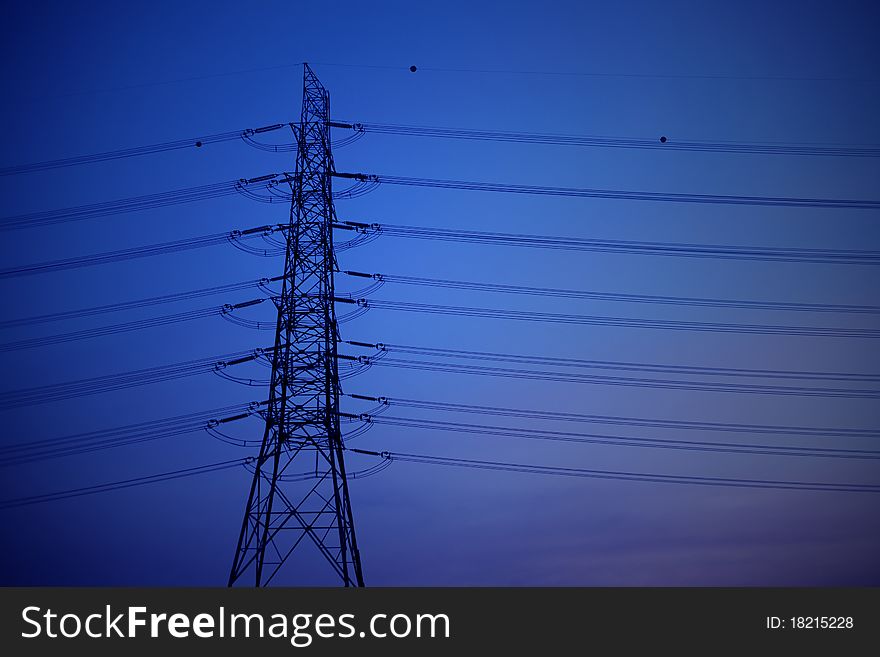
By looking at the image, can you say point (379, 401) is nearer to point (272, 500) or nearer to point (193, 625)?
point (272, 500)

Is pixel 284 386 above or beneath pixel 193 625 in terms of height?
above

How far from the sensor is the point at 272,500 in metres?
20.9

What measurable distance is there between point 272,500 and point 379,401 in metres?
5.58

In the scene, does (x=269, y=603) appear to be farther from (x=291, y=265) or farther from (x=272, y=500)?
(x=291, y=265)

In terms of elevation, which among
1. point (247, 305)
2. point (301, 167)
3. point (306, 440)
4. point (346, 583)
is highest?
point (301, 167)

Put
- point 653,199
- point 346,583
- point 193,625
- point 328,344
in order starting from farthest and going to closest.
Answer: point 653,199
point 328,344
point 346,583
point 193,625

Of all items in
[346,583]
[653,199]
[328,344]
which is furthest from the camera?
[653,199]

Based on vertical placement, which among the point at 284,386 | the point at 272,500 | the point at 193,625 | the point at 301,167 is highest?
the point at 301,167

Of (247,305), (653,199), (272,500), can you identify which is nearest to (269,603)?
(272,500)

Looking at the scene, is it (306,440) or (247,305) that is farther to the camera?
(247,305)

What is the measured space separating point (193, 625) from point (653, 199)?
20.9m

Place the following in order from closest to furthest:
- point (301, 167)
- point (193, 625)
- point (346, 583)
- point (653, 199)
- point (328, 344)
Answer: point (193, 625) → point (346, 583) → point (328, 344) → point (301, 167) → point (653, 199)

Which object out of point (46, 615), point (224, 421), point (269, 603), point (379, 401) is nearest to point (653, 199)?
point (379, 401)

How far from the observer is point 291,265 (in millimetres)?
23344
